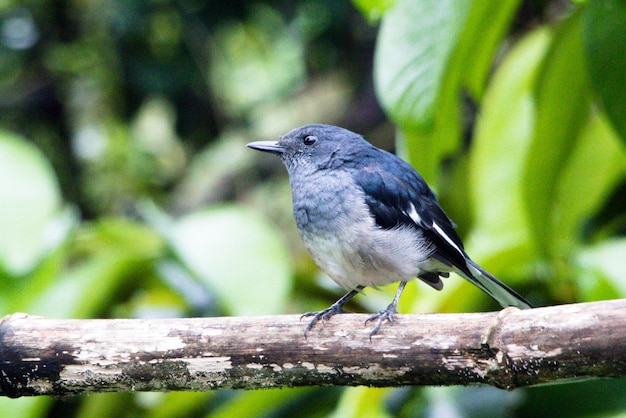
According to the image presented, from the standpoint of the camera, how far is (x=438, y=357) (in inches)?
80.0

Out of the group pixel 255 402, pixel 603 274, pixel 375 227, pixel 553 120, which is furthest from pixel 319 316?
pixel 553 120

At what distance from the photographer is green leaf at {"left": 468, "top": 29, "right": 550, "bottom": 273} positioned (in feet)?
11.7

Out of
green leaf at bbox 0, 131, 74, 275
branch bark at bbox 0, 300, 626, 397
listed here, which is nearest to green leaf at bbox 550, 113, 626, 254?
branch bark at bbox 0, 300, 626, 397

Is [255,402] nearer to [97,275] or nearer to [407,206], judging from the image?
[97,275]

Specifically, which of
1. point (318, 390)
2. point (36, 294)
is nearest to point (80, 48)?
point (36, 294)

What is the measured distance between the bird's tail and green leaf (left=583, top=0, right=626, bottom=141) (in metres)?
0.64

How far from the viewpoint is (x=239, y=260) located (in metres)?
3.72

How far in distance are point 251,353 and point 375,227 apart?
826 mm

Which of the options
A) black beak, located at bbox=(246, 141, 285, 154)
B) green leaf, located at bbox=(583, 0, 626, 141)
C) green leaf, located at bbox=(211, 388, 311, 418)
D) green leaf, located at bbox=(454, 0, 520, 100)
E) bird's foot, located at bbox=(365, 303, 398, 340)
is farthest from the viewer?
green leaf, located at bbox=(211, 388, 311, 418)

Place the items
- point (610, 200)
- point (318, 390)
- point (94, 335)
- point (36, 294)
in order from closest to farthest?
1. point (94, 335)
2. point (36, 294)
3. point (318, 390)
4. point (610, 200)

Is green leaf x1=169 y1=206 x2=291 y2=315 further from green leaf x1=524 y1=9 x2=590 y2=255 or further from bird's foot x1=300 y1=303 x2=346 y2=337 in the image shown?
green leaf x1=524 y1=9 x2=590 y2=255

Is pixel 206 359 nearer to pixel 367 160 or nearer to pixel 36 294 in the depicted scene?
pixel 367 160

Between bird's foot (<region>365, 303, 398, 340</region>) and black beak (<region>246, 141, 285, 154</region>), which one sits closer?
bird's foot (<region>365, 303, 398, 340</region>)

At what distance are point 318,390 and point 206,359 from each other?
1.76 m
